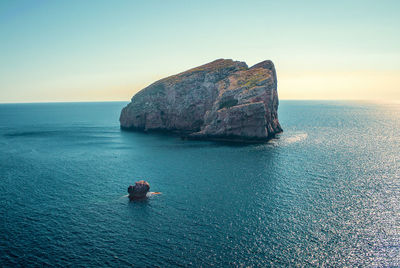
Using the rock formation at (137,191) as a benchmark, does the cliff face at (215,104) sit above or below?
above

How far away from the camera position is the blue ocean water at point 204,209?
34.3 m

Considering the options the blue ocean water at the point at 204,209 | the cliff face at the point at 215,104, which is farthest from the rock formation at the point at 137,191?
the cliff face at the point at 215,104

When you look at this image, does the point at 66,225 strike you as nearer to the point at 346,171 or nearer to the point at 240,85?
the point at 346,171

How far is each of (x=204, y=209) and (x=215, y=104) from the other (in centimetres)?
7628

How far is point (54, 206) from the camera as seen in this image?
4753 centimetres

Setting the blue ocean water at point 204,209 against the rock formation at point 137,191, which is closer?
→ the blue ocean water at point 204,209

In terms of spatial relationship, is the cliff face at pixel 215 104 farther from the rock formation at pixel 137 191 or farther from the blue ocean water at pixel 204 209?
the rock formation at pixel 137 191

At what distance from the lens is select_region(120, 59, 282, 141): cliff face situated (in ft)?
347

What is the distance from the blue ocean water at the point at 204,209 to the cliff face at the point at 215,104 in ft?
72.3

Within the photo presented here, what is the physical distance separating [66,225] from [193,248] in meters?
20.5

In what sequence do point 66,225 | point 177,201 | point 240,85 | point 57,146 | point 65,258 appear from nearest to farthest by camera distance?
1. point 65,258
2. point 66,225
3. point 177,201
4. point 57,146
5. point 240,85

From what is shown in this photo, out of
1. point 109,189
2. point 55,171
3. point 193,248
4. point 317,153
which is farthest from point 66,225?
point 317,153

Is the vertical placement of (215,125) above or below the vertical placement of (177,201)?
above

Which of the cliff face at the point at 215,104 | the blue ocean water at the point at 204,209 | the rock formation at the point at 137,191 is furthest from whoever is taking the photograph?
the cliff face at the point at 215,104
